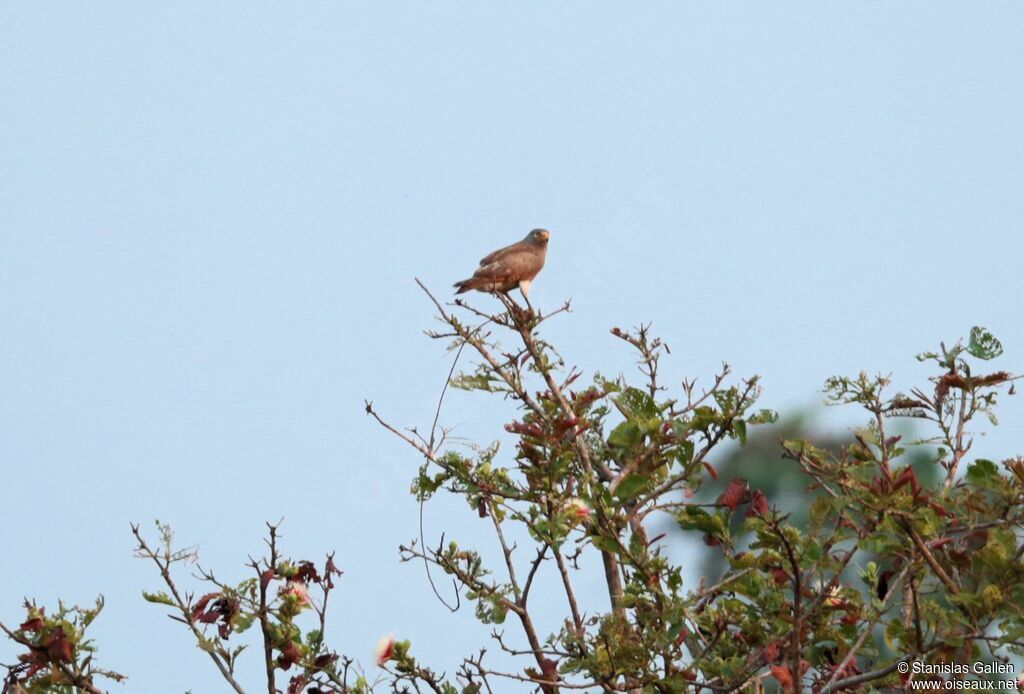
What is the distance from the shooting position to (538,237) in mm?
8516

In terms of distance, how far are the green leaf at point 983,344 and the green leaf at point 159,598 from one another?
2771 millimetres

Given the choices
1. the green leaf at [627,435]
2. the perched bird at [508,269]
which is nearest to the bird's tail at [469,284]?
the perched bird at [508,269]

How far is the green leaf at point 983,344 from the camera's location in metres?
4.58

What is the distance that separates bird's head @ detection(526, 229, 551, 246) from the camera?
8.42 meters

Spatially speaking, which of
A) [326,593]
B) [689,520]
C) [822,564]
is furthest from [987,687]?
[326,593]

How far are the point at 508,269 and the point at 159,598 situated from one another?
12.3 feet

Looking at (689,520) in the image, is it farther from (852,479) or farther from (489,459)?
(489,459)

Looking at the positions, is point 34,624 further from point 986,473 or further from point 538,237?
point 538,237

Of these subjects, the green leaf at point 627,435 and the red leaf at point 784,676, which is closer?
the red leaf at point 784,676

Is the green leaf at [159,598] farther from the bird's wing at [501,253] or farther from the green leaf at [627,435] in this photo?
the bird's wing at [501,253]

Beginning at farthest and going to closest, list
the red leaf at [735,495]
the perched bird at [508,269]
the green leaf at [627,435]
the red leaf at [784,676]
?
1. the perched bird at [508,269]
2. the green leaf at [627,435]
3. the red leaf at [735,495]
4. the red leaf at [784,676]

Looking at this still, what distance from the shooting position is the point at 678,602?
3916mm

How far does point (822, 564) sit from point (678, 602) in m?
0.44

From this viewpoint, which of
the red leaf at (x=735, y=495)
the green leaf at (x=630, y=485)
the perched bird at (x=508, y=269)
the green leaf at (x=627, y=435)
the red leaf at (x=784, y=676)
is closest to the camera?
the red leaf at (x=784, y=676)
